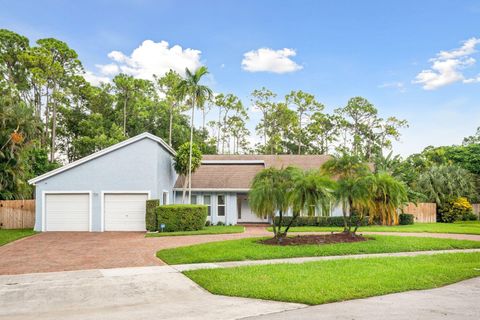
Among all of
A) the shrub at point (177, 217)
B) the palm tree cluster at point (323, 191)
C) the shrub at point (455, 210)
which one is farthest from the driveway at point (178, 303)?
the shrub at point (455, 210)

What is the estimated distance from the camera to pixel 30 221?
80.2 feet

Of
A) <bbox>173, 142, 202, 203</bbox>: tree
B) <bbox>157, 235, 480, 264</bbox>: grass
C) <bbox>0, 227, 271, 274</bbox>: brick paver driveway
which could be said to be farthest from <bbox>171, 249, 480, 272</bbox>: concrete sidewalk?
<bbox>173, 142, 202, 203</bbox>: tree

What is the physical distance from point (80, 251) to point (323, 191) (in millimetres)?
9205

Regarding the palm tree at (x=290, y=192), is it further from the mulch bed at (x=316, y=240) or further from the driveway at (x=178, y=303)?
the driveway at (x=178, y=303)

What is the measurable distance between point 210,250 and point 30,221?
16588 mm

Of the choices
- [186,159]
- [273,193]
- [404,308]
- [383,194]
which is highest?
[186,159]

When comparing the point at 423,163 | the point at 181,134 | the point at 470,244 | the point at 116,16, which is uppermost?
the point at 116,16

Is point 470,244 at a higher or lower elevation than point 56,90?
lower

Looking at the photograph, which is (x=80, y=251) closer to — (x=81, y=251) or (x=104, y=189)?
(x=81, y=251)

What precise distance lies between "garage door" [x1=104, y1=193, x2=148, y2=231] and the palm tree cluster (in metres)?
9.34

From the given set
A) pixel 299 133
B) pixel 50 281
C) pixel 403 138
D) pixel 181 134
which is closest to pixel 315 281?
pixel 50 281

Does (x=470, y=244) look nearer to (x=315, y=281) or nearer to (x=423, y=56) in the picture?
(x=315, y=281)

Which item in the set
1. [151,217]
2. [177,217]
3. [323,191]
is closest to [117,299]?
[323,191]

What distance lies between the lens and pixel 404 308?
6676 millimetres
